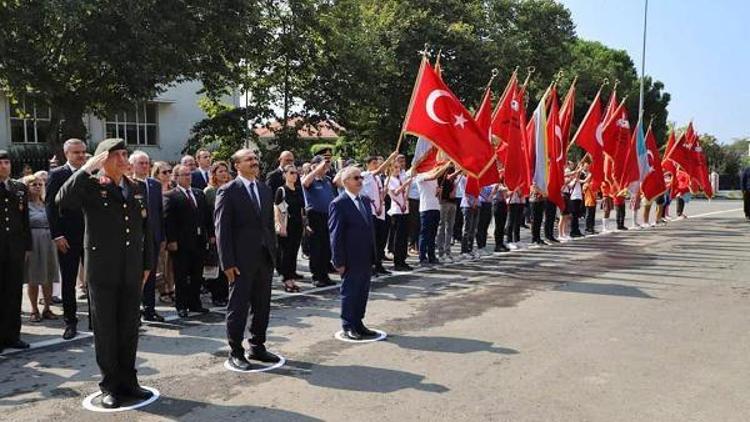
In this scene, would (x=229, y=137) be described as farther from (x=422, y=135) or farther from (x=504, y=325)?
(x=504, y=325)

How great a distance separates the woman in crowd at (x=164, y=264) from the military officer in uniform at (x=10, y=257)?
5.98 ft

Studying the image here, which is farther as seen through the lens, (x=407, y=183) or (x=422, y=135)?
(x=407, y=183)

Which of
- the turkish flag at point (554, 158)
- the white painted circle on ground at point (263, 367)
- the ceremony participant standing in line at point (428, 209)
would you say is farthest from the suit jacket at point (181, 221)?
the turkish flag at point (554, 158)

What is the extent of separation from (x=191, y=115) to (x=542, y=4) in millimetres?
18976

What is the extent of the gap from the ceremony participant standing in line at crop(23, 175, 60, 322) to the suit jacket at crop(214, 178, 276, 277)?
3.36 m

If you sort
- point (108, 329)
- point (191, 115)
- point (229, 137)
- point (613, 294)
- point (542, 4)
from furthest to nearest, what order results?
1. point (191, 115)
2. point (542, 4)
3. point (229, 137)
4. point (613, 294)
5. point (108, 329)

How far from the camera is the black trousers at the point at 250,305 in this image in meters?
5.93

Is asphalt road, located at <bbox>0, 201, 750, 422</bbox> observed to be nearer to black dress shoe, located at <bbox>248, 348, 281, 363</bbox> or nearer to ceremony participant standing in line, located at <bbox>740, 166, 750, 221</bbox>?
black dress shoe, located at <bbox>248, 348, 281, 363</bbox>

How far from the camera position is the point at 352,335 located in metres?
6.93

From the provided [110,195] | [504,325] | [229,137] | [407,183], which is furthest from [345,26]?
[110,195]

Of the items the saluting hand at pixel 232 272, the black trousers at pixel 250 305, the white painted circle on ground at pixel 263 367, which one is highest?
the saluting hand at pixel 232 272

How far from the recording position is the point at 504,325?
7.50m

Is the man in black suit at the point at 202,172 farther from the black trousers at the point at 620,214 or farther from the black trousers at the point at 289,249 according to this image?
the black trousers at the point at 620,214

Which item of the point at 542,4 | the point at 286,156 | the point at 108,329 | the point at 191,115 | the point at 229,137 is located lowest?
the point at 108,329
